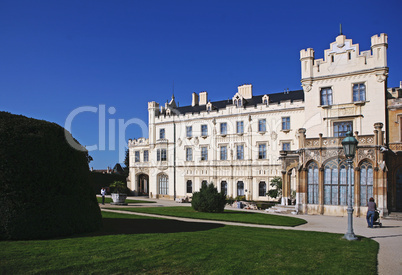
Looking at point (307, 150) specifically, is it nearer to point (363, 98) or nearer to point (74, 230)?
point (363, 98)

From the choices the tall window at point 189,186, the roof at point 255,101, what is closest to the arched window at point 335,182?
the roof at point 255,101

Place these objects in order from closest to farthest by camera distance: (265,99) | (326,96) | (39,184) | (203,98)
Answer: (39,184) → (326,96) → (265,99) → (203,98)

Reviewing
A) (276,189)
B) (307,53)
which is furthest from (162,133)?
(307,53)

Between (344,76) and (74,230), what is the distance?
27.5 m

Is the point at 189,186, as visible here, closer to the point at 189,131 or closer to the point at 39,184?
the point at 189,131

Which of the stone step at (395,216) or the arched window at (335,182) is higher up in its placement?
the arched window at (335,182)

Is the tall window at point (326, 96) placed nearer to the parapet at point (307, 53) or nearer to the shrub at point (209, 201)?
the parapet at point (307, 53)

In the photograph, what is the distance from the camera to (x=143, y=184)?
5866 centimetres

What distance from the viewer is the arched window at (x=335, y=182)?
24.8 metres

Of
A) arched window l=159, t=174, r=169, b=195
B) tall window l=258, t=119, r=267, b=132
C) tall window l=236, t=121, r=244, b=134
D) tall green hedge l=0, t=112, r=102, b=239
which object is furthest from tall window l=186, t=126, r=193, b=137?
tall green hedge l=0, t=112, r=102, b=239

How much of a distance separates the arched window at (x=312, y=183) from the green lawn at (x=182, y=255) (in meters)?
13.1

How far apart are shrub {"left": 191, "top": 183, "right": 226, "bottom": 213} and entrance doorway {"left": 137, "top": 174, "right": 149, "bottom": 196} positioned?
1218 inches

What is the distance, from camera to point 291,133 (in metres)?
39.3

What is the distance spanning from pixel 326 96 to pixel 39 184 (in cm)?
2759
